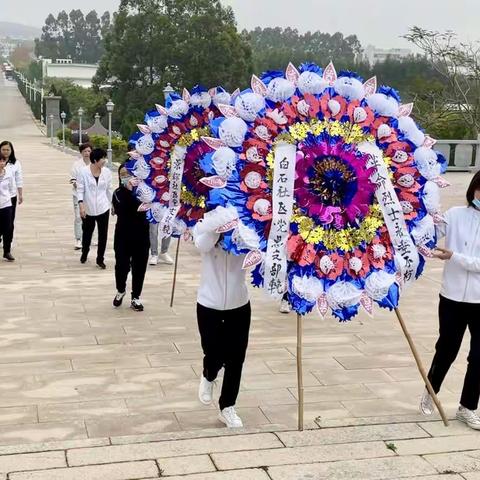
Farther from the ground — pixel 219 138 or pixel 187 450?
pixel 219 138

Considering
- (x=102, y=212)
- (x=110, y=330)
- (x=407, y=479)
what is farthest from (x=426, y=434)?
(x=102, y=212)

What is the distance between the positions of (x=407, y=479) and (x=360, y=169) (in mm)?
1672

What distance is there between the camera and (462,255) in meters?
4.55

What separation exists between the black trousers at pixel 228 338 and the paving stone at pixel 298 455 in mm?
530

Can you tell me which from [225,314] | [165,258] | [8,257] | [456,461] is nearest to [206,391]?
[225,314]

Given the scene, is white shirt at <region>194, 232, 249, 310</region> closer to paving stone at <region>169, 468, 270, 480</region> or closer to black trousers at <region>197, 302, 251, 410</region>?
black trousers at <region>197, 302, 251, 410</region>

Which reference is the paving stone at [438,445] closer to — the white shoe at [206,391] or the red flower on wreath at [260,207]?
the white shoe at [206,391]

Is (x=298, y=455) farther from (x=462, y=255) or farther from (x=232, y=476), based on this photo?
(x=462, y=255)

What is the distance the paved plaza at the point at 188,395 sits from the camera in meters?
4.00

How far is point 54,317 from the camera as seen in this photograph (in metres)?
7.26

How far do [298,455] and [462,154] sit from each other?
1791 centimetres

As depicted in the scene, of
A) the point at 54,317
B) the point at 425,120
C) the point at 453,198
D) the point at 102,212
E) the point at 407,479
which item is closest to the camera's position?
the point at 407,479

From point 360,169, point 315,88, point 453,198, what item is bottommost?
point 453,198

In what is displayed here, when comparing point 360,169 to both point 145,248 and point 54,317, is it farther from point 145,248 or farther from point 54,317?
point 54,317
